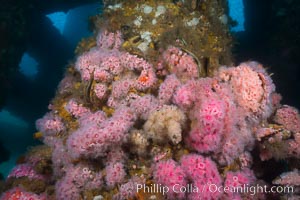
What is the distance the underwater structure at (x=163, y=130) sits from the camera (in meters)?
3.15

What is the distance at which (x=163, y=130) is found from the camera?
324 cm

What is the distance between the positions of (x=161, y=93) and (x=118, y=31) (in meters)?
1.62

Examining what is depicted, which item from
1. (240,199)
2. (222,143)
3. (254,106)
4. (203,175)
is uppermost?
(254,106)

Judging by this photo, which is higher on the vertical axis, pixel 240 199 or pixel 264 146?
pixel 264 146

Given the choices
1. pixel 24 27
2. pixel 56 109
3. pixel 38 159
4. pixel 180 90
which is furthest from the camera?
→ pixel 24 27

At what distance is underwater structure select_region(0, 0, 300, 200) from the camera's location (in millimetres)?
3146

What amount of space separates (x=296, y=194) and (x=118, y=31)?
339 cm

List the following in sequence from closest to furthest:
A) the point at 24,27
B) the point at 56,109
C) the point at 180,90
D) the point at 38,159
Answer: the point at 180,90 → the point at 38,159 → the point at 56,109 → the point at 24,27

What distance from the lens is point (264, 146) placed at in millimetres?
3641

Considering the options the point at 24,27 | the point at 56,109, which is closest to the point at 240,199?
the point at 56,109

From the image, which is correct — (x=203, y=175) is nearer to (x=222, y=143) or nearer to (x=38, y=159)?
A: (x=222, y=143)

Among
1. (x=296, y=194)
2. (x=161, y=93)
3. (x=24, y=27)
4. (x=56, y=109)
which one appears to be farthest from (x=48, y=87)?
(x=296, y=194)

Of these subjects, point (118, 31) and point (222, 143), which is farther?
point (118, 31)

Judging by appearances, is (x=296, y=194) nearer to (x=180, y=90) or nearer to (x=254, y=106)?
(x=254, y=106)
